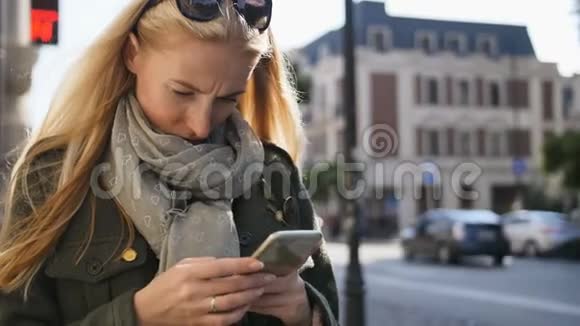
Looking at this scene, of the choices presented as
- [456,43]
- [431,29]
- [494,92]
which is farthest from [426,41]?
[494,92]

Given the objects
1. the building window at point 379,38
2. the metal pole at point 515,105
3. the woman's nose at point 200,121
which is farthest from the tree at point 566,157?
the woman's nose at point 200,121

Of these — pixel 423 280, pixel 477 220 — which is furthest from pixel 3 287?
pixel 477 220

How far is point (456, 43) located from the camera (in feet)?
124

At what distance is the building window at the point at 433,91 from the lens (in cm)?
3634

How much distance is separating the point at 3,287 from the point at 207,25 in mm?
550

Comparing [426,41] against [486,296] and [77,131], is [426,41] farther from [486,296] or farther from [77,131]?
[77,131]

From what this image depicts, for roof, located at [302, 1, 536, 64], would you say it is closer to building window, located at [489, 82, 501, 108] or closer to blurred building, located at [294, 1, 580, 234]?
blurred building, located at [294, 1, 580, 234]

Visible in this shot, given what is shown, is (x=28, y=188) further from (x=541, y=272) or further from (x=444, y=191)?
(x=444, y=191)

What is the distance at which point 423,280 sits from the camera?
13867 millimetres

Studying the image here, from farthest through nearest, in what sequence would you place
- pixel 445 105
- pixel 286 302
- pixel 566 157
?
pixel 445 105 → pixel 566 157 → pixel 286 302

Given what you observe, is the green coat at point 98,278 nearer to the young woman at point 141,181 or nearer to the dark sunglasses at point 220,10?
the young woman at point 141,181

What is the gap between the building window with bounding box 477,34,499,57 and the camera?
3750 centimetres

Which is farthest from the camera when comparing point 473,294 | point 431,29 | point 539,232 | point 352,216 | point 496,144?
point 496,144

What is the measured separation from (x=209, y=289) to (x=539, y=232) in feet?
62.5
